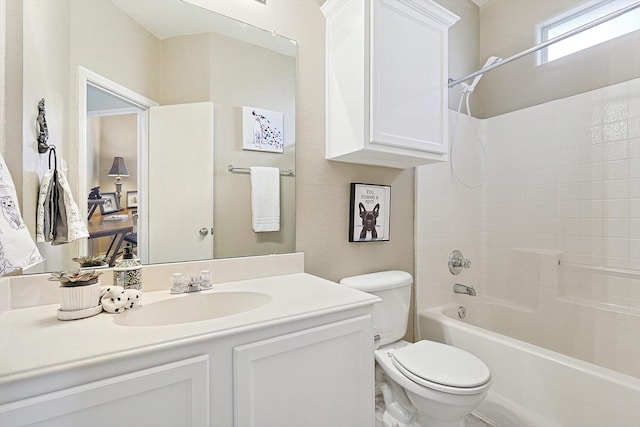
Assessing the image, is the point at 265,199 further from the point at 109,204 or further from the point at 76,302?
the point at 76,302

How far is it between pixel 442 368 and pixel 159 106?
159 centimetres

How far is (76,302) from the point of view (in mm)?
857

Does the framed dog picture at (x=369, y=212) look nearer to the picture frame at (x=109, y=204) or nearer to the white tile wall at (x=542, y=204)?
the white tile wall at (x=542, y=204)

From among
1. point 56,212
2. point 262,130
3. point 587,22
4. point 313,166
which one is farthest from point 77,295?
point 587,22

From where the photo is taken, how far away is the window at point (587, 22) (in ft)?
5.82

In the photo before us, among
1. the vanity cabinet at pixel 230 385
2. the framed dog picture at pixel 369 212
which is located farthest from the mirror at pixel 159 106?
the vanity cabinet at pixel 230 385

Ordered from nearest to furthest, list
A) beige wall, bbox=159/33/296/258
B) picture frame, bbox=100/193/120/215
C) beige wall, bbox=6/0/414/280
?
picture frame, bbox=100/193/120/215
beige wall, bbox=159/33/296/258
beige wall, bbox=6/0/414/280

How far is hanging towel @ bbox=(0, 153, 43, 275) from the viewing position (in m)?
0.70

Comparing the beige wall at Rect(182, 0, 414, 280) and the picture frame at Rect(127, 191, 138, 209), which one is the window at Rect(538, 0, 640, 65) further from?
the picture frame at Rect(127, 191, 138, 209)

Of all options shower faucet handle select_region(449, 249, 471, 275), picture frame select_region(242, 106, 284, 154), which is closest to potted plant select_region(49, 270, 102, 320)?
picture frame select_region(242, 106, 284, 154)

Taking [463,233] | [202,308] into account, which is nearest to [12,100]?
[202,308]

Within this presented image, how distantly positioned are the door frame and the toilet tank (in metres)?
0.97

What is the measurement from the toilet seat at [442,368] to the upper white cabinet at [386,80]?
96 centimetres

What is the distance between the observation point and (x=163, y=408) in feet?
2.29
